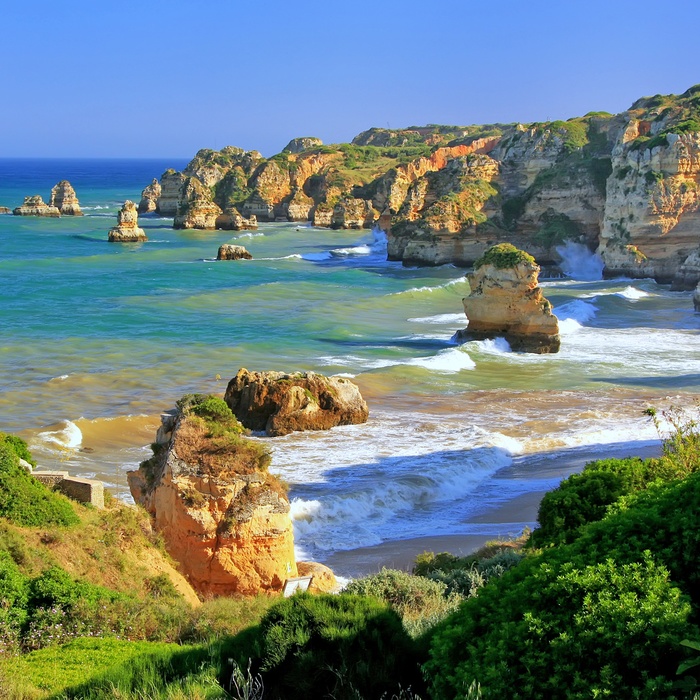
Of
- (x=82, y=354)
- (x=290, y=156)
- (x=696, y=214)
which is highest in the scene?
(x=290, y=156)

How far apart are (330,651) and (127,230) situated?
72951mm

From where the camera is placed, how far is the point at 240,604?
400 inches

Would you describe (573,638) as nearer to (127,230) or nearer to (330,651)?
(330,651)

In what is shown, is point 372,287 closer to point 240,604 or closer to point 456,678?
point 240,604

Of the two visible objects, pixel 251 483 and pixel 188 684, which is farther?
pixel 251 483

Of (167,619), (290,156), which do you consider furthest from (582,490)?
(290,156)

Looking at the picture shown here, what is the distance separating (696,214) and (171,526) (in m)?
46.5

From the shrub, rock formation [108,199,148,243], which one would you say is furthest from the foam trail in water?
the shrub

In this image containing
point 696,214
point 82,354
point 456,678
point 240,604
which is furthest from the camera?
point 696,214

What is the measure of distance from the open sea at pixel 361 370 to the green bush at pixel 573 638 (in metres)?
8.98

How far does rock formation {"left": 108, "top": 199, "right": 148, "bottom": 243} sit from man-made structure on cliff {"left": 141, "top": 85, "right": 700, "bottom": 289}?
37.3ft

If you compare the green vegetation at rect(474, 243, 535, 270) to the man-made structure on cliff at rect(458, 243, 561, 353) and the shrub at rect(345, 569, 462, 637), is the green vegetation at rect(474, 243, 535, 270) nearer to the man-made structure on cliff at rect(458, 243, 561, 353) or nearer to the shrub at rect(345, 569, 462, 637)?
the man-made structure on cliff at rect(458, 243, 561, 353)

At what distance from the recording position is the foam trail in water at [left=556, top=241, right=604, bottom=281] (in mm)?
59625

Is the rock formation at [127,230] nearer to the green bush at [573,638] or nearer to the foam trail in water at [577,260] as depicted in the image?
the foam trail in water at [577,260]
